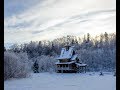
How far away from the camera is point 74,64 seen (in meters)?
39.3

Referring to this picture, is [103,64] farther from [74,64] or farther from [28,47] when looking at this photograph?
[28,47]

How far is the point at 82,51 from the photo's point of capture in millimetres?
50188

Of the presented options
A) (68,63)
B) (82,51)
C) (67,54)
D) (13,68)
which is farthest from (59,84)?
(82,51)

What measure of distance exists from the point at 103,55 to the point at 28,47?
1869 cm

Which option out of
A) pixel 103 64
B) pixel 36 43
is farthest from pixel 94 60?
pixel 36 43

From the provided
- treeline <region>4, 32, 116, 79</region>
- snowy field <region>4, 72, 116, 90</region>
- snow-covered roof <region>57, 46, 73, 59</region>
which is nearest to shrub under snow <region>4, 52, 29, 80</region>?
snowy field <region>4, 72, 116, 90</region>

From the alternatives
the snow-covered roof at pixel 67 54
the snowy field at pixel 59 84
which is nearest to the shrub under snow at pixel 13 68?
the snowy field at pixel 59 84

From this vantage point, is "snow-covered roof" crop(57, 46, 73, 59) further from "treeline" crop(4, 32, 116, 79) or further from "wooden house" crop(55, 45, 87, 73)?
"treeline" crop(4, 32, 116, 79)

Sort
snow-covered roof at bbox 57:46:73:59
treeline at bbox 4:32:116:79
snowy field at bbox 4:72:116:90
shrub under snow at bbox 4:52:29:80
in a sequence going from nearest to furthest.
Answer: snowy field at bbox 4:72:116:90 < shrub under snow at bbox 4:52:29:80 < snow-covered roof at bbox 57:46:73:59 < treeline at bbox 4:32:116:79

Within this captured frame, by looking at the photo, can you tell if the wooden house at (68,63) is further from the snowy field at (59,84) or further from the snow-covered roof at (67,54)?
the snowy field at (59,84)

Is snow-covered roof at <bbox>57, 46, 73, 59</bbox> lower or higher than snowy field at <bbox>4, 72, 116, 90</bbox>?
higher

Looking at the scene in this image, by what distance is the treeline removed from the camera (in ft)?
147

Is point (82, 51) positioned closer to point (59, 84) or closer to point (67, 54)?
point (67, 54)
